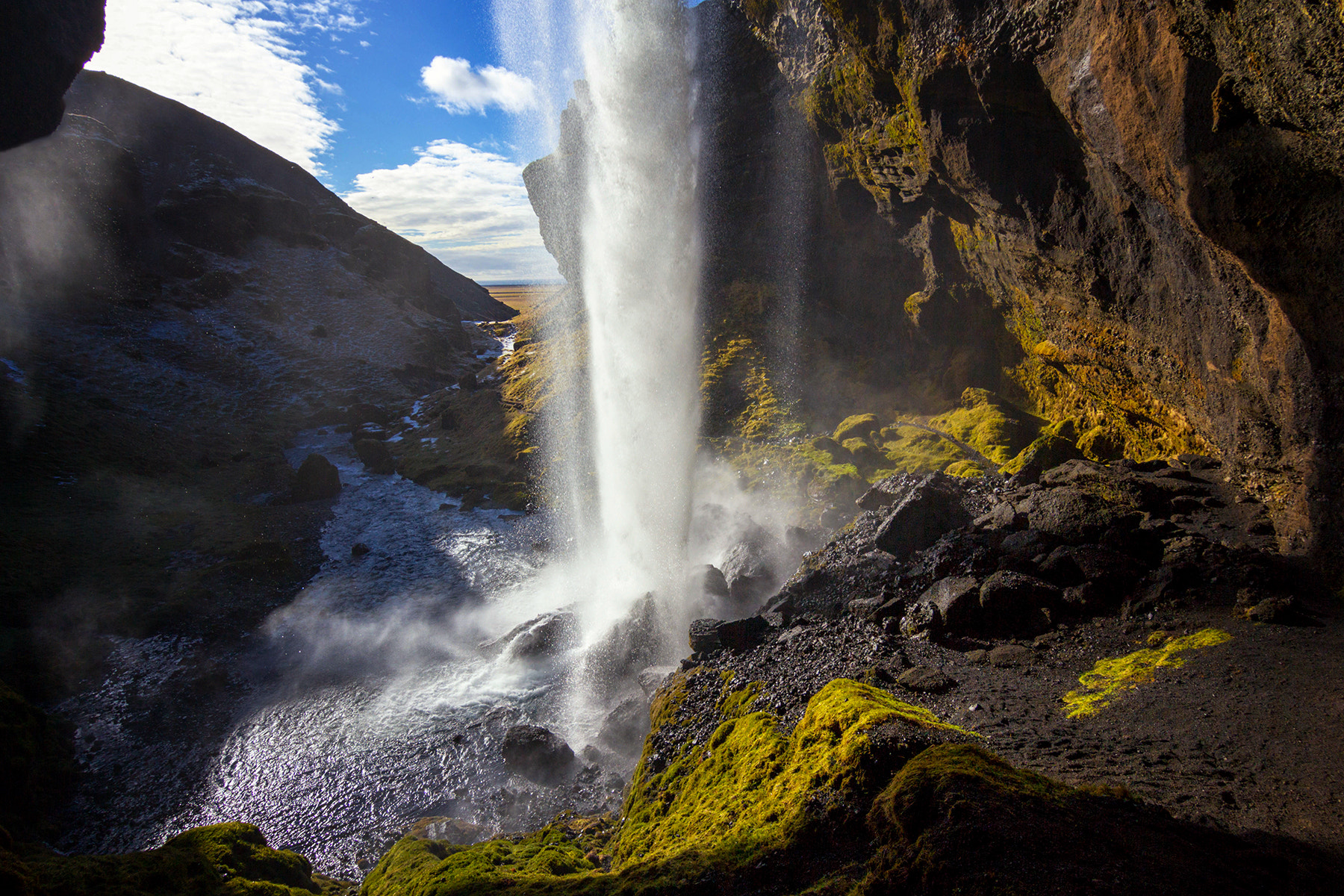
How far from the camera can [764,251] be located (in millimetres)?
32094

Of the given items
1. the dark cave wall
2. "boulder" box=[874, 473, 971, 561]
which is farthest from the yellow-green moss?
"boulder" box=[874, 473, 971, 561]

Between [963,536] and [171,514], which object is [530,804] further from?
[171,514]

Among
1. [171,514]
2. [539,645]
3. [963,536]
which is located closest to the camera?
[963,536]

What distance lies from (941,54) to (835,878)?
16.8 m

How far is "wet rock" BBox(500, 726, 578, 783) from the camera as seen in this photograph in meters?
11.9

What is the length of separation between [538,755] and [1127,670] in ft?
34.7

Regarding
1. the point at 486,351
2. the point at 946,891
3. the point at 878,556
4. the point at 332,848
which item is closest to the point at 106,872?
the point at 332,848

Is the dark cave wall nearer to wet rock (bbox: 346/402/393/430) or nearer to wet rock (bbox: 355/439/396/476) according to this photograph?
wet rock (bbox: 355/439/396/476)

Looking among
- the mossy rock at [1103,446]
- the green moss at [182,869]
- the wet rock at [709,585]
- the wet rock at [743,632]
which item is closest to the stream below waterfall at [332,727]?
the green moss at [182,869]

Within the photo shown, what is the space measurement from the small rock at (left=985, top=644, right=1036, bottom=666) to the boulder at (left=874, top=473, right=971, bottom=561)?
11.6 ft

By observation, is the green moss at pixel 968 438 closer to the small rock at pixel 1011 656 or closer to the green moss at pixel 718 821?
the small rock at pixel 1011 656

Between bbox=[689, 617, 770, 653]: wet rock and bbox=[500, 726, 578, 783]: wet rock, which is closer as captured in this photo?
bbox=[689, 617, 770, 653]: wet rock

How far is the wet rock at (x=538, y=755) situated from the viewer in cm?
1195

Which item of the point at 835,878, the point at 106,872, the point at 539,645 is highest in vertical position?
the point at 835,878
